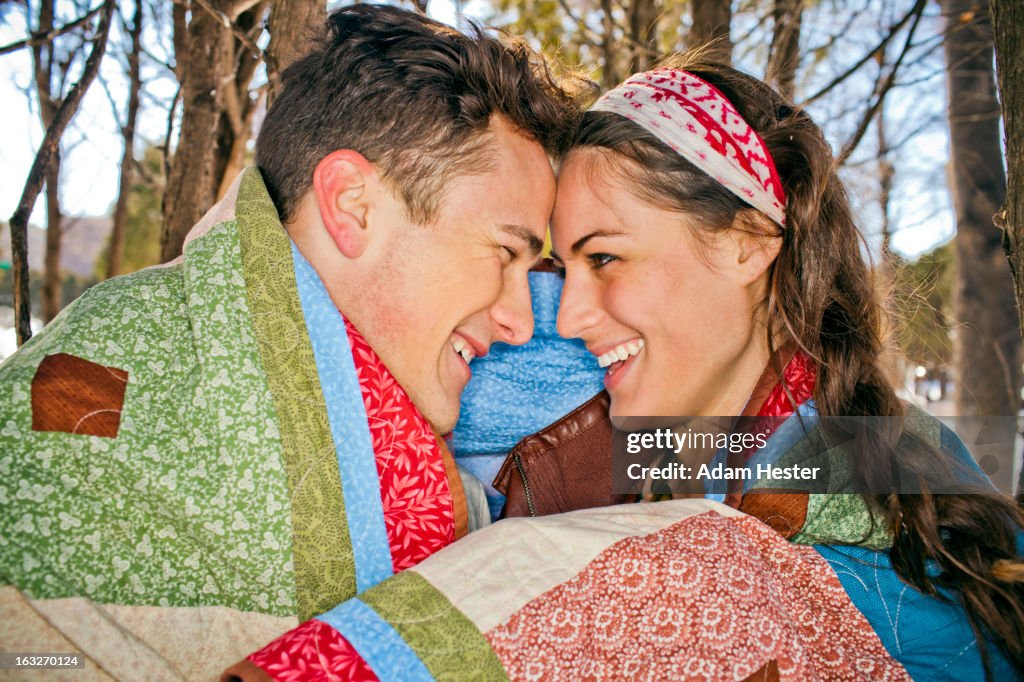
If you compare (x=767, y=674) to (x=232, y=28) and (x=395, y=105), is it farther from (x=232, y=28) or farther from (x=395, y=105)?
(x=232, y=28)

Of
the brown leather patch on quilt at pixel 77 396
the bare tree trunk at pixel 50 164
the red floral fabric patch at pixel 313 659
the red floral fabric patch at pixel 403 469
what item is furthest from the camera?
the bare tree trunk at pixel 50 164

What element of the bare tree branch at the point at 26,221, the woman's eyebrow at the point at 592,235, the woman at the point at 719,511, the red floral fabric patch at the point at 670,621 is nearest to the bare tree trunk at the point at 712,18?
the woman at the point at 719,511

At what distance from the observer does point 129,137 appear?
15.5 ft

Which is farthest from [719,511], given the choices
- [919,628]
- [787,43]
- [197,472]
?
[787,43]

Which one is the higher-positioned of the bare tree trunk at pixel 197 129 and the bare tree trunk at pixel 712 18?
the bare tree trunk at pixel 712 18

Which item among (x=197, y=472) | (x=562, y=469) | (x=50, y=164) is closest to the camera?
(x=197, y=472)

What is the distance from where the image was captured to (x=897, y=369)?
98.7 inches

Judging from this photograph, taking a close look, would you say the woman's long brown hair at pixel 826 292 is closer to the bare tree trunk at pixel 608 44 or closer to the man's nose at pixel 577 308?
the man's nose at pixel 577 308

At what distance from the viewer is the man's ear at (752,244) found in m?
2.38

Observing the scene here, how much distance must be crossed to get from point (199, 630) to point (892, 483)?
167cm

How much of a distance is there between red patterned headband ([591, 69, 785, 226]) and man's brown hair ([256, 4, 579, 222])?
0.41 metres

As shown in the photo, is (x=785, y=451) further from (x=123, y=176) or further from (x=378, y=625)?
(x=123, y=176)

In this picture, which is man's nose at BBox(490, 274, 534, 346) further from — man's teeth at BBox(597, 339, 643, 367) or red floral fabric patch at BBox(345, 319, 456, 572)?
red floral fabric patch at BBox(345, 319, 456, 572)

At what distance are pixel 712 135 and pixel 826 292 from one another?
573mm
